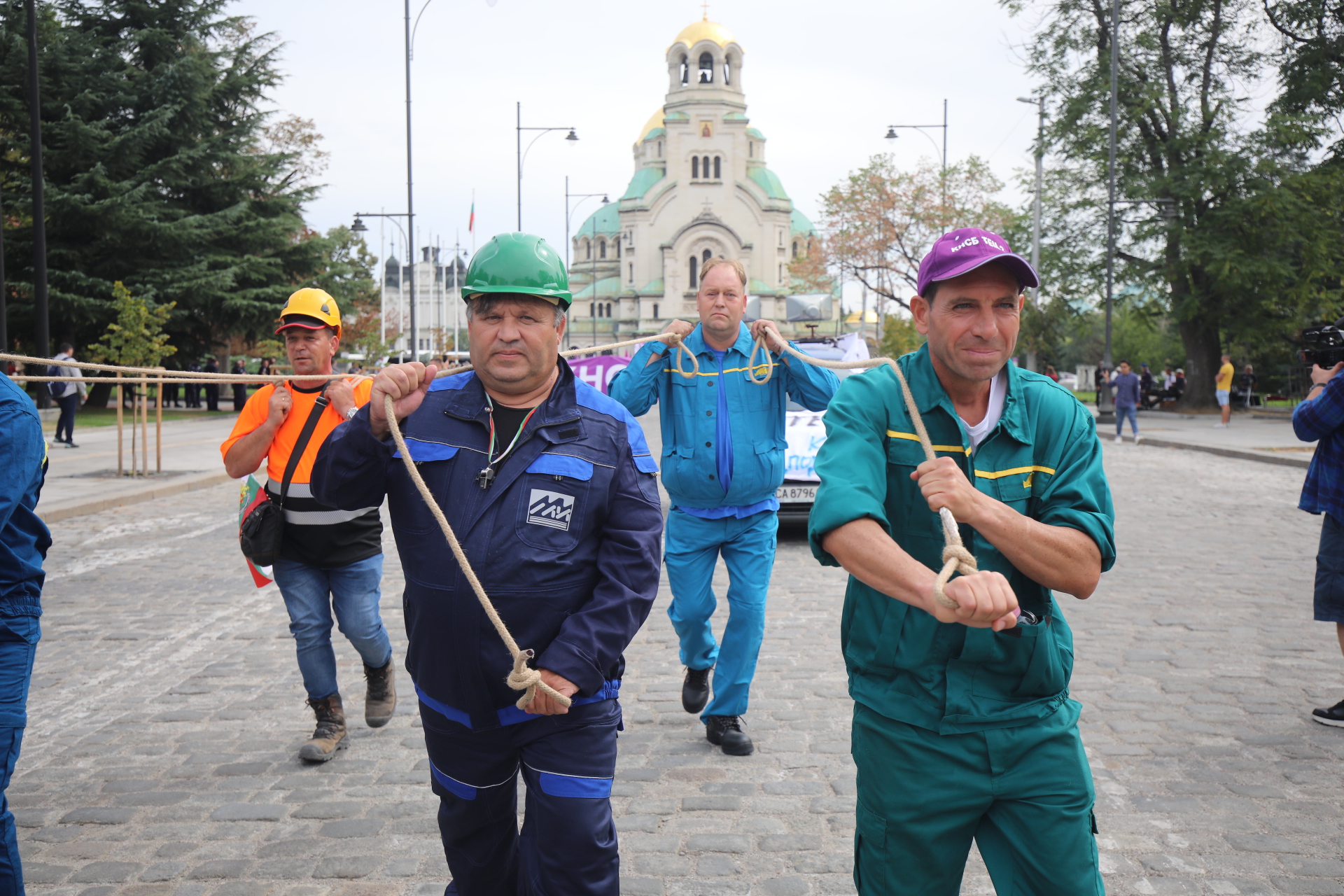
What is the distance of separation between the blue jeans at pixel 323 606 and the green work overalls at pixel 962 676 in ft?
10.1

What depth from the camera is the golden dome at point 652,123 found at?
110 meters

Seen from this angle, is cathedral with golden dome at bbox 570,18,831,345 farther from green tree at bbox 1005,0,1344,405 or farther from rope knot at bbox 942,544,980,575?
rope knot at bbox 942,544,980,575

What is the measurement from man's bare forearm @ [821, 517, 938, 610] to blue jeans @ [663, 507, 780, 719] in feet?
9.25

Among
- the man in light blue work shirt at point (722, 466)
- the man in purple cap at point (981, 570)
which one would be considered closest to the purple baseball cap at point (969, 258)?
the man in purple cap at point (981, 570)

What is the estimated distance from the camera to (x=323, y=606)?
5004 millimetres

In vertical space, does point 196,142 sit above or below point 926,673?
above

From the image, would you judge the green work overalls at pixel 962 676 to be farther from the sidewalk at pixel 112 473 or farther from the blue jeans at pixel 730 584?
the sidewalk at pixel 112 473

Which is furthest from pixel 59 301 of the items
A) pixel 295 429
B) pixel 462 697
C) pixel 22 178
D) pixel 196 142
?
pixel 462 697

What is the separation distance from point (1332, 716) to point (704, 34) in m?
104

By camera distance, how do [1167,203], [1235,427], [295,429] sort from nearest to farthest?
[295,429]
[1235,427]
[1167,203]

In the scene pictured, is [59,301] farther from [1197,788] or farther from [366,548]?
[1197,788]

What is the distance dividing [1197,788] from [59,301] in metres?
36.7

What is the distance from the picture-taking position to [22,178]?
112 feet

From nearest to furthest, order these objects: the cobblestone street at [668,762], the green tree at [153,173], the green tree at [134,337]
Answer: the cobblestone street at [668,762] → the green tree at [134,337] → the green tree at [153,173]
